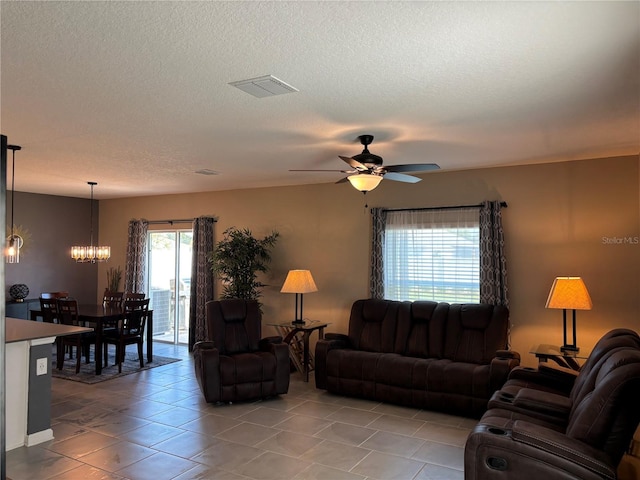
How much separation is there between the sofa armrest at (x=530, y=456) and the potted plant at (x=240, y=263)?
448 centimetres

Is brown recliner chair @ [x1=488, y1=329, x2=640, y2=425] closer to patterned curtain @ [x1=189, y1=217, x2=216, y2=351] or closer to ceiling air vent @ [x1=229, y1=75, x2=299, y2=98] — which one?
ceiling air vent @ [x1=229, y1=75, x2=299, y2=98]

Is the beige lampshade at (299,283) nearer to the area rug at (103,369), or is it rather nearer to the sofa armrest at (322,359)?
the sofa armrest at (322,359)

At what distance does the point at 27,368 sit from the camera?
12.8ft

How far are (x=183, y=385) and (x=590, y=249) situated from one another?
4.82 m

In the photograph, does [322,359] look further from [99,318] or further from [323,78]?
[323,78]

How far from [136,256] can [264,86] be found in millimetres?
6405

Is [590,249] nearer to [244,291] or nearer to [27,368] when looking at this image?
[244,291]

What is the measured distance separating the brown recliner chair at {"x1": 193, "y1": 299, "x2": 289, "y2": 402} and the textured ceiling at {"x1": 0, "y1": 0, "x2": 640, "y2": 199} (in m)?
1.87

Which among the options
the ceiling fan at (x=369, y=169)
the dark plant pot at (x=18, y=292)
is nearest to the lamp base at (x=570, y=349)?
the ceiling fan at (x=369, y=169)

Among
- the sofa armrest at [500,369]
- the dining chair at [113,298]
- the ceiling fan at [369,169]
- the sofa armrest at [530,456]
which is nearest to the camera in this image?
the sofa armrest at [530,456]

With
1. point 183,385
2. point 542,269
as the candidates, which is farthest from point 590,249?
point 183,385

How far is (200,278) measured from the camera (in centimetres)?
757

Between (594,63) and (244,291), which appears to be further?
(244,291)

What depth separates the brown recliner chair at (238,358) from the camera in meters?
4.84
